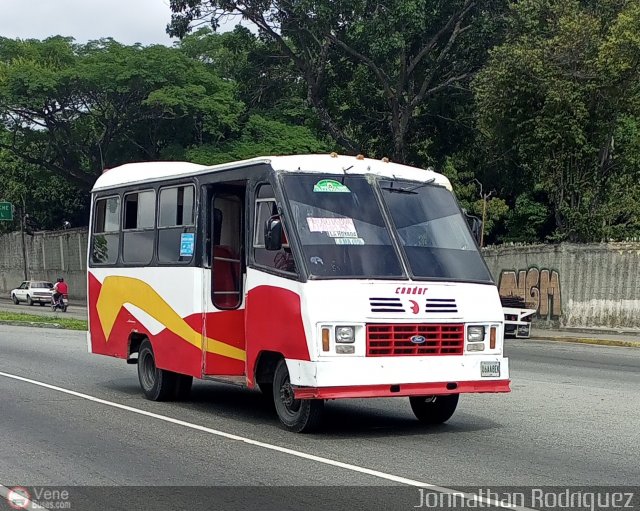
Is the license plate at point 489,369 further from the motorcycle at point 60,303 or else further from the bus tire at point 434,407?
the motorcycle at point 60,303

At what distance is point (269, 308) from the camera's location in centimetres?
1040

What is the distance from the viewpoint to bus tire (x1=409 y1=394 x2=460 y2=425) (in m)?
10.9

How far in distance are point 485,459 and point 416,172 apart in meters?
3.62

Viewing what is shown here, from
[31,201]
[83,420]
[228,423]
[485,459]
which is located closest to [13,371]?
[83,420]

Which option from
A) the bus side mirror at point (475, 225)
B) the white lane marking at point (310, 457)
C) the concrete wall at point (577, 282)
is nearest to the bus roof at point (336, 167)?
the bus side mirror at point (475, 225)

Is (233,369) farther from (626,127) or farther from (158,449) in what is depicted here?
(626,127)

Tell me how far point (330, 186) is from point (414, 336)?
1.90m

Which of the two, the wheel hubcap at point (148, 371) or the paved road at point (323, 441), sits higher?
the wheel hubcap at point (148, 371)

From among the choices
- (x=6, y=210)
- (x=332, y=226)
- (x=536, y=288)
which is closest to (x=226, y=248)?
(x=332, y=226)

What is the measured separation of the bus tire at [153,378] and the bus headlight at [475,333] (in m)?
4.54

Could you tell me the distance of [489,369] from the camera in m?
10.2

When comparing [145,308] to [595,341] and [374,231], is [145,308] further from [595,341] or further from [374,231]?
[595,341]

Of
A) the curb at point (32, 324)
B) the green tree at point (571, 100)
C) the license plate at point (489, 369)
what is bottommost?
the curb at point (32, 324)

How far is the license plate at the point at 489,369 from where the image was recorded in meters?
10.2
